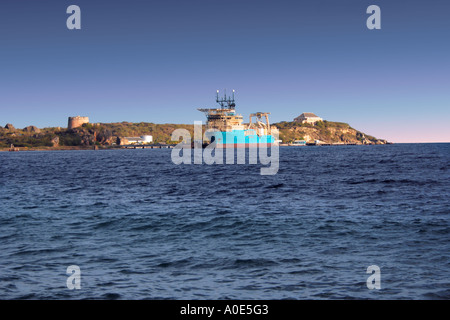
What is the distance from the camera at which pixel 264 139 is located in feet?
631

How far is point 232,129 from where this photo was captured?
175125mm

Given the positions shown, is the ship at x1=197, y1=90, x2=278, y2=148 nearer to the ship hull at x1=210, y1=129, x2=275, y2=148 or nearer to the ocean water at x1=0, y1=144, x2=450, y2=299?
the ship hull at x1=210, y1=129, x2=275, y2=148

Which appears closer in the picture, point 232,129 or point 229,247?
point 229,247

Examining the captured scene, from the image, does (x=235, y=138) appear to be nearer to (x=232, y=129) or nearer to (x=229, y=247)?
(x=232, y=129)

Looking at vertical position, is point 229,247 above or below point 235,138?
below

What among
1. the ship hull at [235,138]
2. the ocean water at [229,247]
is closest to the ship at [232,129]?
the ship hull at [235,138]

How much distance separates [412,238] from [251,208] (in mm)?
9238

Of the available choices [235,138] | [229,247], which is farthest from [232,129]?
[229,247]

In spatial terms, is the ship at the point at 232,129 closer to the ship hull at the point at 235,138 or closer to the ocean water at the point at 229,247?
the ship hull at the point at 235,138

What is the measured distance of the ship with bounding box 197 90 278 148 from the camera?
171375 millimetres

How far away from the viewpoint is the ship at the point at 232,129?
171 metres
